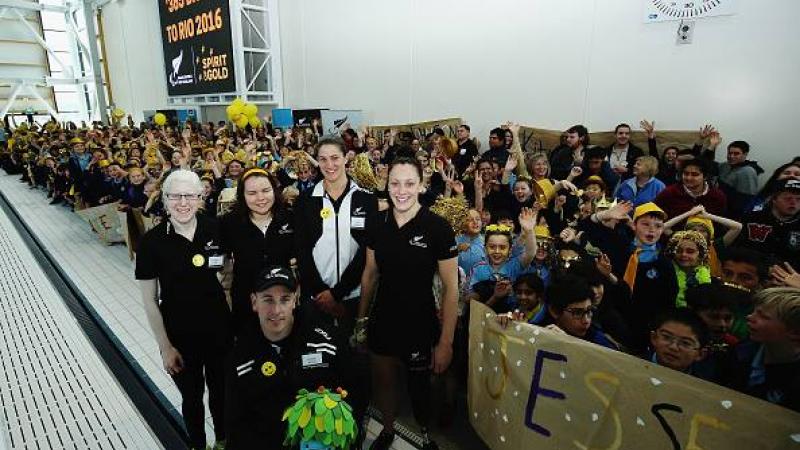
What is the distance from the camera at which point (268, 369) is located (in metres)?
1.62

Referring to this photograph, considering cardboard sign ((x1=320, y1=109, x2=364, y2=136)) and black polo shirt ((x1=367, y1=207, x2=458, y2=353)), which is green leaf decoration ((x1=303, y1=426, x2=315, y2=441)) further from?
cardboard sign ((x1=320, y1=109, x2=364, y2=136))

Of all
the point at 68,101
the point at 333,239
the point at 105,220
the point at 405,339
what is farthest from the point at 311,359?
the point at 68,101

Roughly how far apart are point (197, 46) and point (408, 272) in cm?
1376

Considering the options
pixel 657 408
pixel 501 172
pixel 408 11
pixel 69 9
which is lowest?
pixel 657 408

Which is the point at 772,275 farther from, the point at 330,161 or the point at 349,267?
the point at 330,161

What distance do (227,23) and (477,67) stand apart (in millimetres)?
7860

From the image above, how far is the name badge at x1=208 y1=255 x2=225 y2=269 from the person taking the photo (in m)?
2.02

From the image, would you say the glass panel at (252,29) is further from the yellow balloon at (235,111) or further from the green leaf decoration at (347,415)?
the green leaf decoration at (347,415)

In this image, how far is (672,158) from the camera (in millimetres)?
4734

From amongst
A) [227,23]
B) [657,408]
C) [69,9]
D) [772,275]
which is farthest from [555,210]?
[69,9]

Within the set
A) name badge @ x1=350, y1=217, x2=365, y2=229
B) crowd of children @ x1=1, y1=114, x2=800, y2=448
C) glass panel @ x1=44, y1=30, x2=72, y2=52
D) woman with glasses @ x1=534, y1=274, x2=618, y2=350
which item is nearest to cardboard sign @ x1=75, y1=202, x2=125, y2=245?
crowd of children @ x1=1, y1=114, x2=800, y2=448

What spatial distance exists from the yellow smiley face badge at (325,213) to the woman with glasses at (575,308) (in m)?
1.28

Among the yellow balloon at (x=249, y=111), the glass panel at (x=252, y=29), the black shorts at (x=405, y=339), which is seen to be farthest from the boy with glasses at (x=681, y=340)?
the glass panel at (x=252, y=29)

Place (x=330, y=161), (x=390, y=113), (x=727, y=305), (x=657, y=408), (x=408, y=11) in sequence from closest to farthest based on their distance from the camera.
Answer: (x=657, y=408) < (x=727, y=305) < (x=330, y=161) < (x=408, y=11) < (x=390, y=113)
